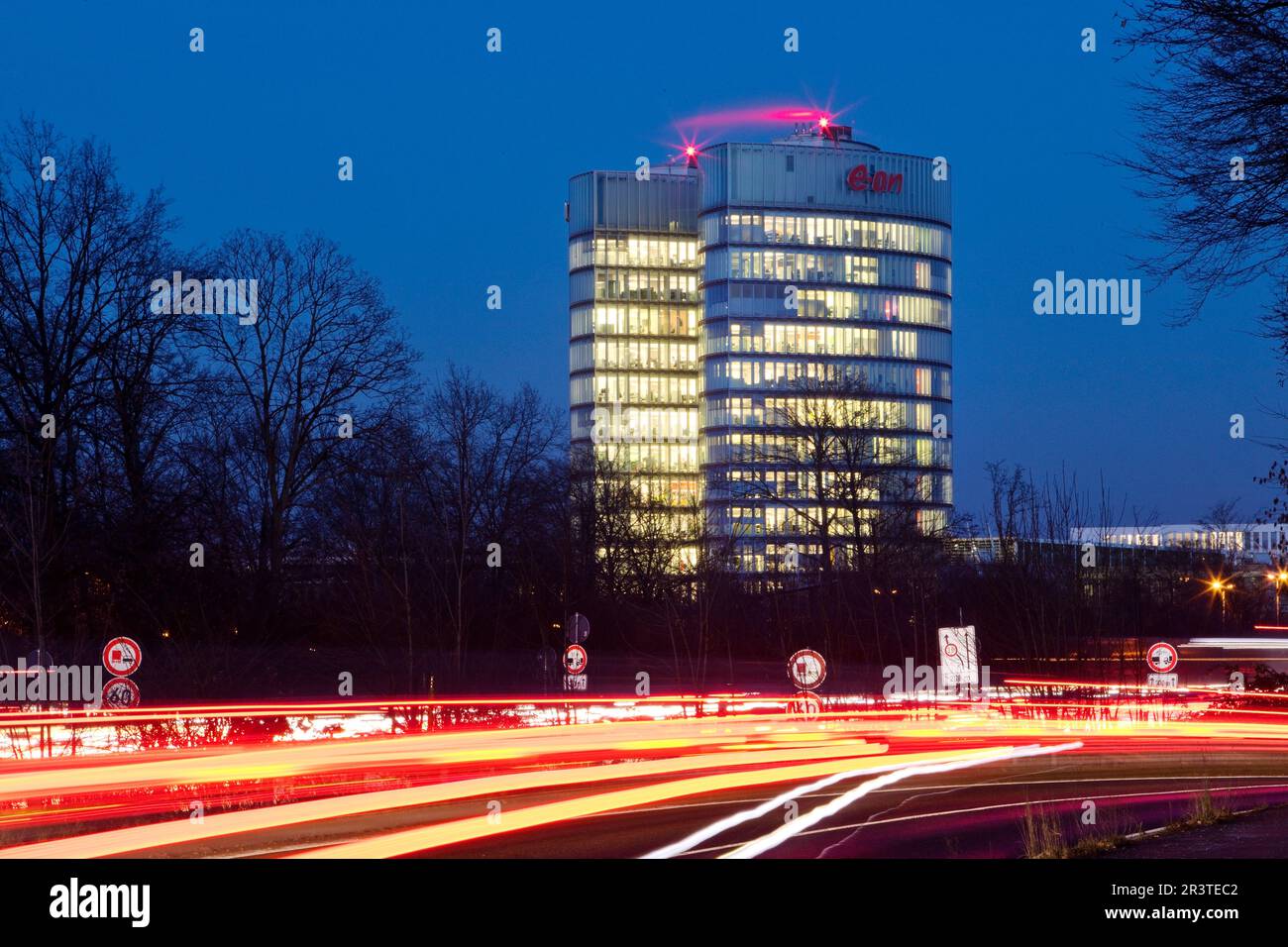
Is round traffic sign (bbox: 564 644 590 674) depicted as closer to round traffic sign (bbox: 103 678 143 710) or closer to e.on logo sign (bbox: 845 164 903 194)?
round traffic sign (bbox: 103 678 143 710)

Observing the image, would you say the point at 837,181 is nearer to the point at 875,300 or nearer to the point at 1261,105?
the point at 875,300

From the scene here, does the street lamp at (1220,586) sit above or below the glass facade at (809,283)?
below

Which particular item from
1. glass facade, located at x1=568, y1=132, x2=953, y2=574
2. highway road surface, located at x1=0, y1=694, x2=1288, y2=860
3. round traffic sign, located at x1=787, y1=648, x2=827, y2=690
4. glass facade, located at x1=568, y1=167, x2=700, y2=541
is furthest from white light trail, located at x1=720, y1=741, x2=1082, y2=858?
glass facade, located at x1=568, y1=167, x2=700, y2=541

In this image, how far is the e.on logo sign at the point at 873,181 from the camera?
152000mm

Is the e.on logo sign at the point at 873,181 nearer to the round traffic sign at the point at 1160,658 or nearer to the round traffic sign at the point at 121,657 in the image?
the round traffic sign at the point at 1160,658

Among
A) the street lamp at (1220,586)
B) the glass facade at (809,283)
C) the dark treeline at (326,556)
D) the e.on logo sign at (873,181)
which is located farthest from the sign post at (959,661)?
the e.on logo sign at (873,181)

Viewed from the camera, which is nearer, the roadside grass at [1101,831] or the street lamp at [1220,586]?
the roadside grass at [1101,831]

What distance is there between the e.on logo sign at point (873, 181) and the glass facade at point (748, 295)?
17cm

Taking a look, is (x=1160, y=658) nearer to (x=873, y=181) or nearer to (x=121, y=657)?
(x=121, y=657)

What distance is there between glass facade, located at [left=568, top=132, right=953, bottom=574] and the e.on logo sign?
0.17 meters

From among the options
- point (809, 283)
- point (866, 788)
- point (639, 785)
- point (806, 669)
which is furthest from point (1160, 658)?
point (809, 283)

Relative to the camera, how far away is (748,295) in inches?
5994

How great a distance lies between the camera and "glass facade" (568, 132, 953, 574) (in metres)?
151

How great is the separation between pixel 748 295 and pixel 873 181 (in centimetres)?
1464
